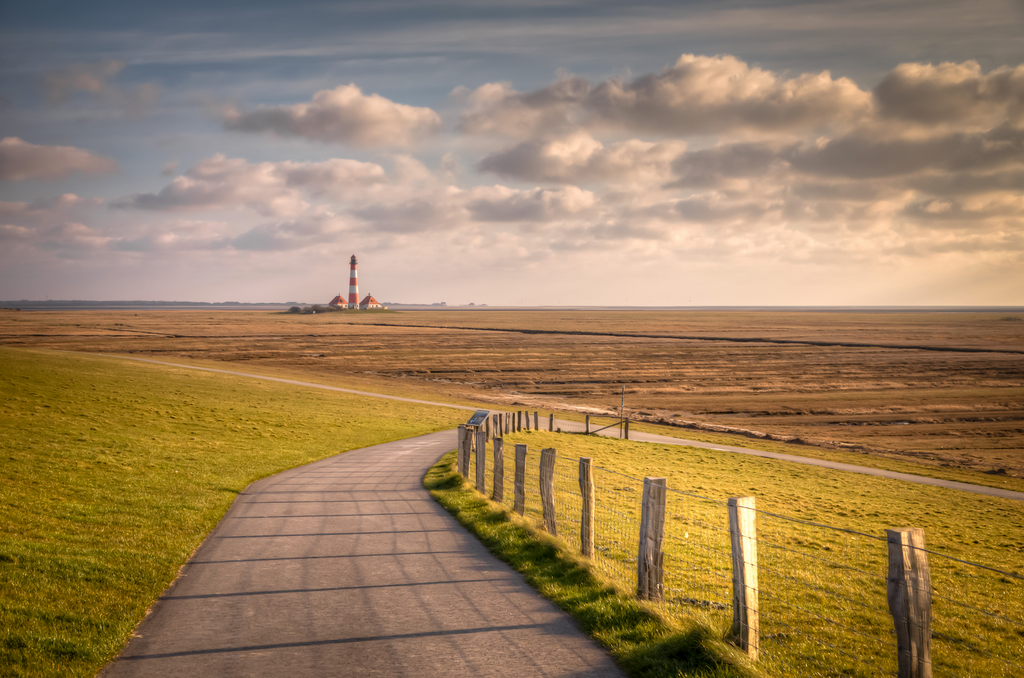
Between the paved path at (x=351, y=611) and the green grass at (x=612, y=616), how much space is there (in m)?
0.22

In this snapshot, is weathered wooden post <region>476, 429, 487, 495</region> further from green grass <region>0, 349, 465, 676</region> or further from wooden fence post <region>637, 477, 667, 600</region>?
wooden fence post <region>637, 477, 667, 600</region>

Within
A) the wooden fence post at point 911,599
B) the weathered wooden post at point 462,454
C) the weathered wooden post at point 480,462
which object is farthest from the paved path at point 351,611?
the weathered wooden post at point 462,454

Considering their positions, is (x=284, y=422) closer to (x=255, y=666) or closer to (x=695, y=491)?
(x=695, y=491)

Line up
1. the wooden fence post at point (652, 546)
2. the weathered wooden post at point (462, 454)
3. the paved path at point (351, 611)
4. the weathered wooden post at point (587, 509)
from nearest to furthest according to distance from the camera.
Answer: the paved path at point (351, 611)
the wooden fence post at point (652, 546)
the weathered wooden post at point (587, 509)
the weathered wooden post at point (462, 454)

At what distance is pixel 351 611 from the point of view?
7496mm

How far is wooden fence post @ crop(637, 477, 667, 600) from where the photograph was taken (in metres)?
7.65

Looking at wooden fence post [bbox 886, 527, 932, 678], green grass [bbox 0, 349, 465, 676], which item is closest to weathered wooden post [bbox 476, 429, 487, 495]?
green grass [bbox 0, 349, 465, 676]

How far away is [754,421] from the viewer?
4375 cm

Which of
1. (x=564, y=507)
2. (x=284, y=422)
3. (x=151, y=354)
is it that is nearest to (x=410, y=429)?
(x=284, y=422)

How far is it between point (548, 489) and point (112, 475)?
1157 centimetres

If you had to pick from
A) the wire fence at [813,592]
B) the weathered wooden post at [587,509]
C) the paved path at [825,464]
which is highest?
the weathered wooden post at [587,509]

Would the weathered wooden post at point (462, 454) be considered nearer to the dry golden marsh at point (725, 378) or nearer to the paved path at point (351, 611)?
the paved path at point (351, 611)

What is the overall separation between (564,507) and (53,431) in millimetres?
16696

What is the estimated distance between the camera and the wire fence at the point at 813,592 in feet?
23.2
